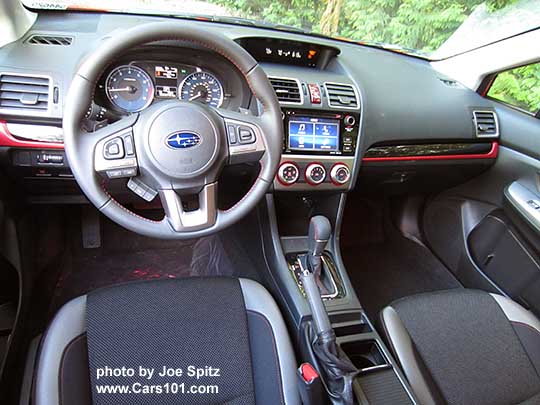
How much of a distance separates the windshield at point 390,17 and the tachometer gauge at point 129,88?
508 millimetres

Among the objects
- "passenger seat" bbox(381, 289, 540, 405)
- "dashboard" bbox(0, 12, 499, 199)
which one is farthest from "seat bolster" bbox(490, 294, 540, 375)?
"dashboard" bbox(0, 12, 499, 199)

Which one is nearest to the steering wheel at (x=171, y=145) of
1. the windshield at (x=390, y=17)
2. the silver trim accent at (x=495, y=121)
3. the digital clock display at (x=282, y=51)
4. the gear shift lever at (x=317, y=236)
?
the gear shift lever at (x=317, y=236)

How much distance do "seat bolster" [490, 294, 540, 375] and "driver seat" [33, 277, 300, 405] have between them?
75 cm

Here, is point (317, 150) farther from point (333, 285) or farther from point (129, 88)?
point (129, 88)

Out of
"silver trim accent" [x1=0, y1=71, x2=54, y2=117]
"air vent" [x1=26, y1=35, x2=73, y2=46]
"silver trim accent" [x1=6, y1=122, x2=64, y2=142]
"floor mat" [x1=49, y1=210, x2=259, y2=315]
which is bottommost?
"floor mat" [x1=49, y1=210, x2=259, y2=315]

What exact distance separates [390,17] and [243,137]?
47.4 inches

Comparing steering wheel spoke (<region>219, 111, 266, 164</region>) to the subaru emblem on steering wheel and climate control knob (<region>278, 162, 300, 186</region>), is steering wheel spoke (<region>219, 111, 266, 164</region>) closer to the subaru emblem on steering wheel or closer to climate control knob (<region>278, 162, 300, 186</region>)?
the subaru emblem on steering wheel

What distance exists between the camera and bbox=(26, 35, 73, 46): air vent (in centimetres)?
121

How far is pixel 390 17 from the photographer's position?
1.86 m

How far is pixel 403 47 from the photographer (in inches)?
75.9

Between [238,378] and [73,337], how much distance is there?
0.40m

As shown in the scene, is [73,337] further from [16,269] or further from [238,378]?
[16,269]

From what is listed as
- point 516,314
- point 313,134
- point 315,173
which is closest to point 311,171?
point 315,173

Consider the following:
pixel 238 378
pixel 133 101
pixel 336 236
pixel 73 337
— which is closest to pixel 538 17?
pixel 336 236
